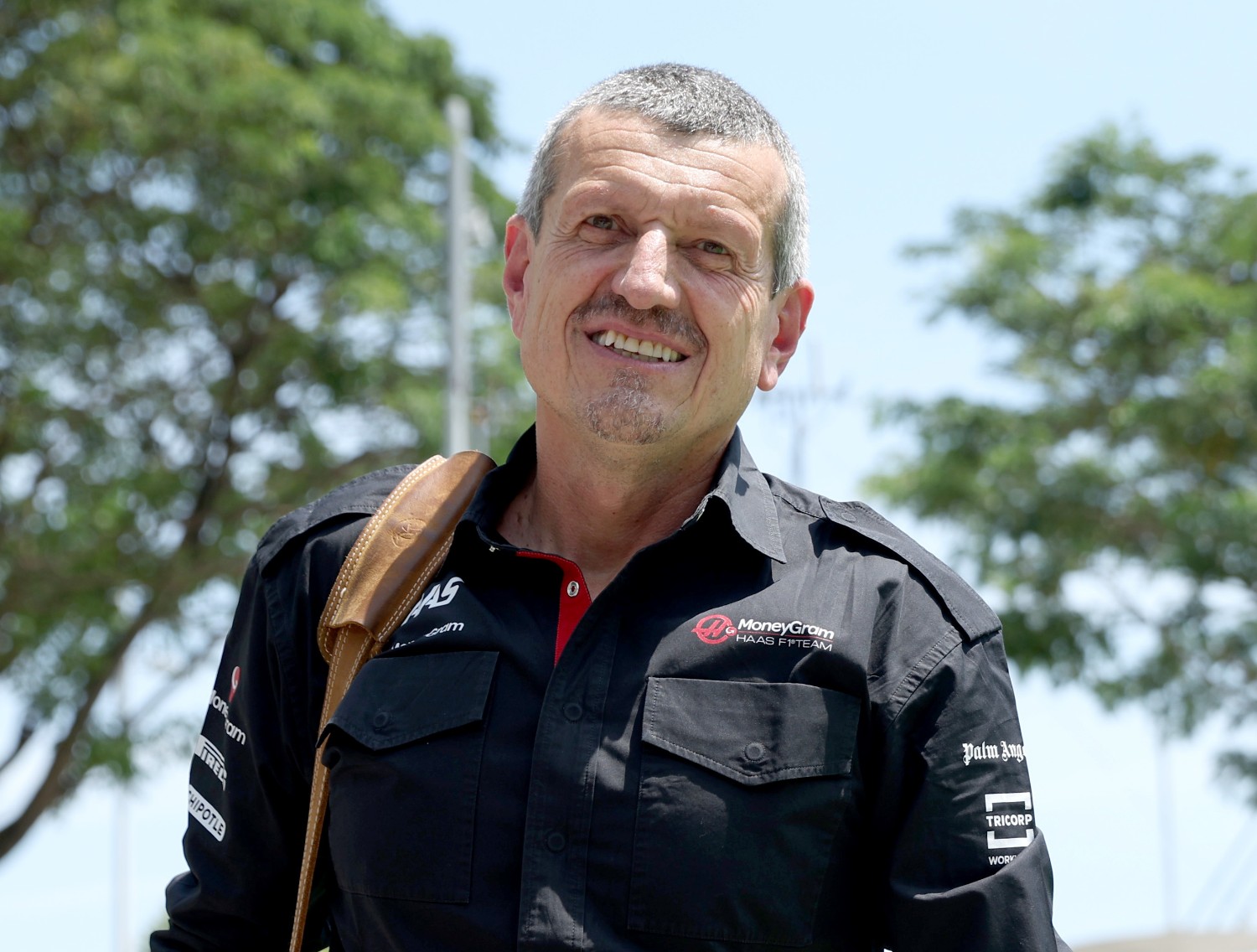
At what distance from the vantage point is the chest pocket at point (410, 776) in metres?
2.02

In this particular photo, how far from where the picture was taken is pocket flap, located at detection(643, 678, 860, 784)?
1974mm

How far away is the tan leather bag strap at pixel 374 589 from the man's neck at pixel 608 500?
0.39ft

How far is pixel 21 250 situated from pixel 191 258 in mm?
1321

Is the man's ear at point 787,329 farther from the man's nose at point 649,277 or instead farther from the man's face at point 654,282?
the man's nose at point 649,277

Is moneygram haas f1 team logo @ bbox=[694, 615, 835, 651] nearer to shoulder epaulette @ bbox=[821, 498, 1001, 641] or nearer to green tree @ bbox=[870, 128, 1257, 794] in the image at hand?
shoulder epaulette @ bbox=[821, 498, 1001, 641]

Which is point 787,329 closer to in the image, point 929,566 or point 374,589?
point 929,566

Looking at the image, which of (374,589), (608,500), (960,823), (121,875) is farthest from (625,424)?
(121,875)

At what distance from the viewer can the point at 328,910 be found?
2.30m

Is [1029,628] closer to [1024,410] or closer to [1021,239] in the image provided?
[1024,410]

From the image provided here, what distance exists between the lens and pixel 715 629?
209cm

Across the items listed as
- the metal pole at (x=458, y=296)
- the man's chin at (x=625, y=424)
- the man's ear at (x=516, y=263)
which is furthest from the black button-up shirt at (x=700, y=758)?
the metal pole at (x=458, y=296)


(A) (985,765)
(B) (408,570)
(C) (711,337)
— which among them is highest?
(C) (711,337)

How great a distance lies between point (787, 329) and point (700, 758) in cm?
74

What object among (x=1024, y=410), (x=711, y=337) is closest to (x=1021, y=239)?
(x=1024, y=410)
